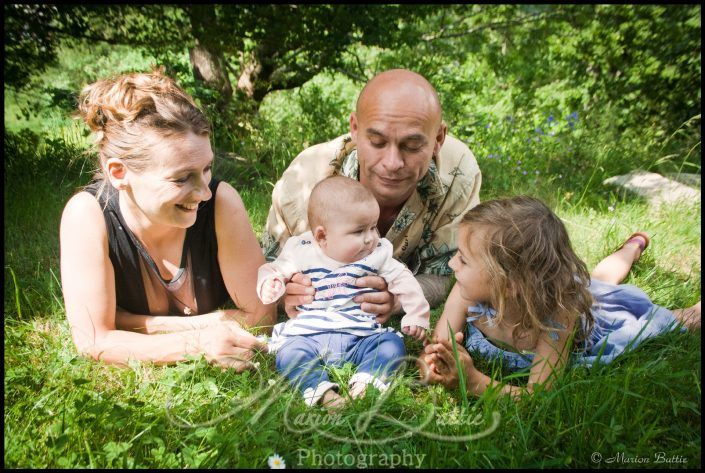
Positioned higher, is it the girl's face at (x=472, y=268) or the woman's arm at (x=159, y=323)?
the girl's face at (x=472, y=268)

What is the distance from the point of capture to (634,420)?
1980mm

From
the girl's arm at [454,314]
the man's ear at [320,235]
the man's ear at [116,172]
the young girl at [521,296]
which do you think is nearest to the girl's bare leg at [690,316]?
the young girl at [521,296]

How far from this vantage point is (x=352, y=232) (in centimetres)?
242

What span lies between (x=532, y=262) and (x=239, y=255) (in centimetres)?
151

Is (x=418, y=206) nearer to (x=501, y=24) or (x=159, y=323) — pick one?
(x=159, y=323)

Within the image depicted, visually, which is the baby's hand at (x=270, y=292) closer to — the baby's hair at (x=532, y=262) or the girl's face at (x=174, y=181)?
the girl's face at (x=174, y=181)

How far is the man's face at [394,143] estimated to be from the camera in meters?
2.81

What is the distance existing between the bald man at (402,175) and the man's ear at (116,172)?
3.07ft

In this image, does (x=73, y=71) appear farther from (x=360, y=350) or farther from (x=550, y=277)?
(x=550, y=277)

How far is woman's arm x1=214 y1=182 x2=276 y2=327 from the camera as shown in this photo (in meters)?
2.65

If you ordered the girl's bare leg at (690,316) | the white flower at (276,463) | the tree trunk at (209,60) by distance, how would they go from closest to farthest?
1. the white flower at (276,463)
2. the girl's bare leg at (690,316)
3. the tree trunk at (209,60)

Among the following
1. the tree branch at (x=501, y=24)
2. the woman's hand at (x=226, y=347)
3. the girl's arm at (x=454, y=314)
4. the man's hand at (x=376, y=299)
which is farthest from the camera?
the tree branch at (x=501, y=24)

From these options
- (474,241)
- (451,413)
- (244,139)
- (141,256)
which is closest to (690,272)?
(474,241)

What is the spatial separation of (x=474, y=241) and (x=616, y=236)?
2.18m
